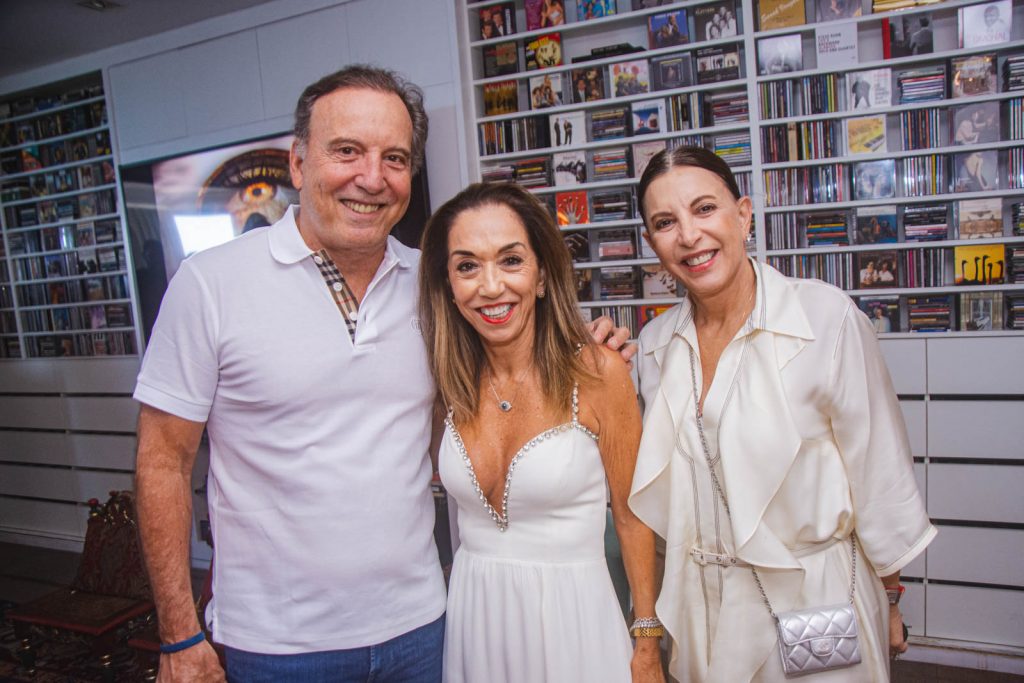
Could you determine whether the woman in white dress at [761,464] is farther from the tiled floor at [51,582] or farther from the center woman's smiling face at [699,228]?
the tiled floor at [51,582]

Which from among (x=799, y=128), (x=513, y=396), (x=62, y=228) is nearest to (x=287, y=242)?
Answer: (x=513, y=396)

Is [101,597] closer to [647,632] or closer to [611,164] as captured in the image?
[647,632]

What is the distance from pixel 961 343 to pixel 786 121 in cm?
126

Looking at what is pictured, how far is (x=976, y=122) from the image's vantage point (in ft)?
9.84

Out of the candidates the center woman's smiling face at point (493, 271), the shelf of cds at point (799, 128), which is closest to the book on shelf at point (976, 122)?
the shelf of cds at point (799, 128)

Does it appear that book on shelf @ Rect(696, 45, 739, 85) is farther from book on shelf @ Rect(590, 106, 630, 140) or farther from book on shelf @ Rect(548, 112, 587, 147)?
book on shelf @ Rect(548, 112, 587, 147)

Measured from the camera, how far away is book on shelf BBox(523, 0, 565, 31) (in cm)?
361

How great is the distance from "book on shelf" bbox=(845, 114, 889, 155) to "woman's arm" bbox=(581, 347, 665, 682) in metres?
2.30

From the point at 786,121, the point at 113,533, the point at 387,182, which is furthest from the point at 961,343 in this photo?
the point at 113,533

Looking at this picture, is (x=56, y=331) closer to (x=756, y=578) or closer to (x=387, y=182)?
(x=387, y=182)

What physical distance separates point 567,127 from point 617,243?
67 centimetres

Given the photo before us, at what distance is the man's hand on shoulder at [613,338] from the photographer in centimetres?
164

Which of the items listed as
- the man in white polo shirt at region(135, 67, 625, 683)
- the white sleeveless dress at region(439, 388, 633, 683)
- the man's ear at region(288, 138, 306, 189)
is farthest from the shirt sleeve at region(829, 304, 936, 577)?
the man's ear at region(288, 138, 306, 189)

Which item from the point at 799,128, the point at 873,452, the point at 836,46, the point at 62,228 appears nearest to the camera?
the point at 873,452
